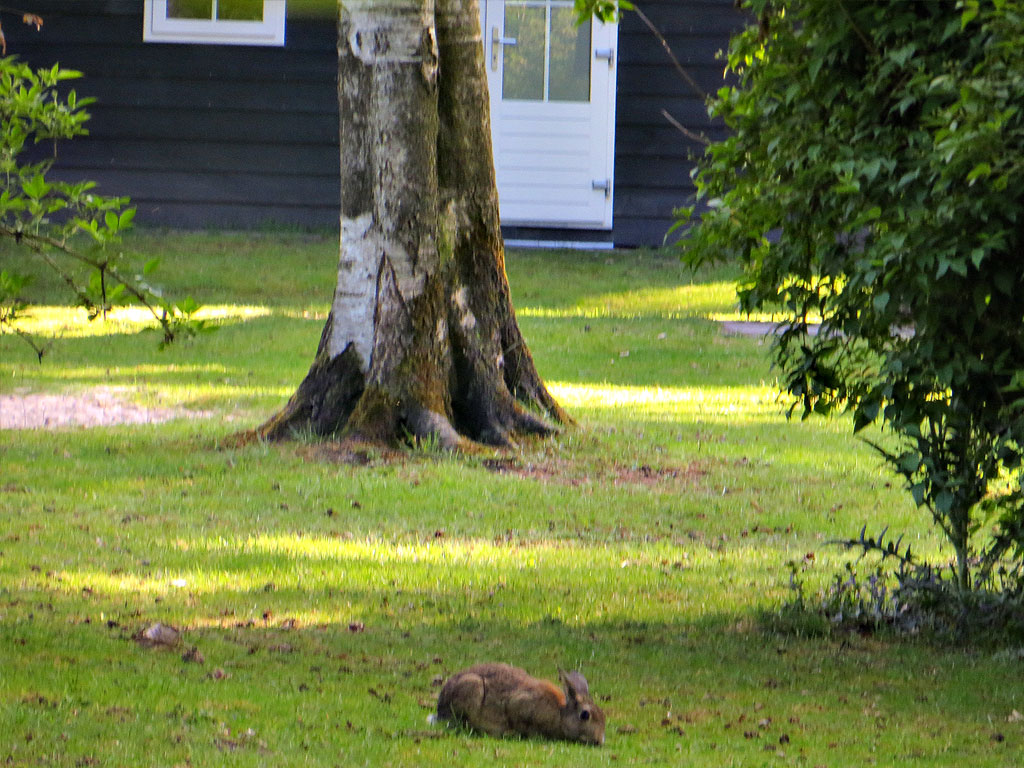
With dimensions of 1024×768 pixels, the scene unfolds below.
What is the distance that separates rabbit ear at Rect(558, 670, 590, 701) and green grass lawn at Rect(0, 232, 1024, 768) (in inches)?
6.5

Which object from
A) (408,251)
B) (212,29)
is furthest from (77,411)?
(212,29)

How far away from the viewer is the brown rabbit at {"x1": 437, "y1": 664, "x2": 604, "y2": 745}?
4.48 metres

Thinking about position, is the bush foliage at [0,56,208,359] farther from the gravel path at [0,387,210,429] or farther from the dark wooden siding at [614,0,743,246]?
the dark wooden siding at [614,0,743,246]

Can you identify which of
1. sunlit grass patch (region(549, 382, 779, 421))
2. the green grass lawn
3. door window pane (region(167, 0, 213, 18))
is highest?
door window pane (region(167, 0, 213, 18))

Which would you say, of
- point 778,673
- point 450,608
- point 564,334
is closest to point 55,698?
point 450,608

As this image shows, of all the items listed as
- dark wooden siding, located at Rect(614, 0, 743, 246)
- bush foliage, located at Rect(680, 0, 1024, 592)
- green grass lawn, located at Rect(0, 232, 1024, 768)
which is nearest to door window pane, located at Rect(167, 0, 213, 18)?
dark wooden siding, located at Rect(614, 0, 743, 246)

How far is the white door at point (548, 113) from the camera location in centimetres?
1800

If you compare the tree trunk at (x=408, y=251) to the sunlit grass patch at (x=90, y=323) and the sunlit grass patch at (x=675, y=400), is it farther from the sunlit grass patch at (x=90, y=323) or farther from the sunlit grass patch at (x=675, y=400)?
the sunlit grass patch at (x=90, y=323)

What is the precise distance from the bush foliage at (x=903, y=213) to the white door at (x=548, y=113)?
477 inches

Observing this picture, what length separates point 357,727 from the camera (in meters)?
4.52

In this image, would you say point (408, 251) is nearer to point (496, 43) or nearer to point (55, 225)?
point (55, 225)

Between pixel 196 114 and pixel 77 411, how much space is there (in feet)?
27.8

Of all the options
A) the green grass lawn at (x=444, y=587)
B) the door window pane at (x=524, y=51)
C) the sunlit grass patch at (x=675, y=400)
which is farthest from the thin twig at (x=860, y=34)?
the door window pane at (x=524, y=51)

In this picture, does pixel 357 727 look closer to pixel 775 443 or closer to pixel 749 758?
pixel 749 758
